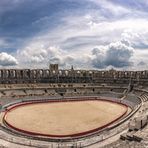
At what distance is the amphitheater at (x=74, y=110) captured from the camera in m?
25.6

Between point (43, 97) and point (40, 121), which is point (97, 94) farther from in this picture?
point (40, 121)

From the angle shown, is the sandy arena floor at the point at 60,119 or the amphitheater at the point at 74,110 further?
the sandy arena floor at the point at 60,119

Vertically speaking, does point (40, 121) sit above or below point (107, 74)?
below

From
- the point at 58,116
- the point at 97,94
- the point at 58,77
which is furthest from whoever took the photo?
the point at 58,77

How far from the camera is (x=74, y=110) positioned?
160 feet

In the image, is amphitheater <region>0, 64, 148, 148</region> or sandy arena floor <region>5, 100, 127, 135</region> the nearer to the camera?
amphitheater <region>0, 64, 148, 148</region>

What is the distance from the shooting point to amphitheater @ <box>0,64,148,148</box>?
1008 inches

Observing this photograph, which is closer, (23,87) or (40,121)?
(40,121)

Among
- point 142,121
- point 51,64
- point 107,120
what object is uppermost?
point 51,64

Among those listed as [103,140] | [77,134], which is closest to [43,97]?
[77,134]

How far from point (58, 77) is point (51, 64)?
8440 mm

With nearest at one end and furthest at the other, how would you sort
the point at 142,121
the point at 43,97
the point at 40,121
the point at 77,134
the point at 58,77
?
the point at 142,121
the point at 77,134
the point at 40,121
the point at 43,97
the point at 58,77

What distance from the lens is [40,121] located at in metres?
38.2

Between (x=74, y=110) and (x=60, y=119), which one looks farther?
(x=74, y=110)
